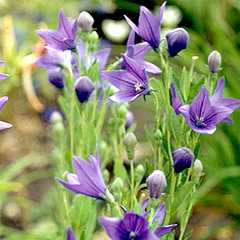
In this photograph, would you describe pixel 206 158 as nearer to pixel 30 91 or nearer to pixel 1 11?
pixel 30 91

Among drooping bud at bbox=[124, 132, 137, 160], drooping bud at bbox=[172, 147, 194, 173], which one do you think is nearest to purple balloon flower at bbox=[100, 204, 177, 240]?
drooping bud at bbox=[172, 147, 194, 173]

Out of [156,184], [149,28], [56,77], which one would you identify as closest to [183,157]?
[156,184]

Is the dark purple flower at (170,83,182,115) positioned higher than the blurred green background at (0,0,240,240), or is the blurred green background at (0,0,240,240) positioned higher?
the dark purple flower at (170,83,182,115)

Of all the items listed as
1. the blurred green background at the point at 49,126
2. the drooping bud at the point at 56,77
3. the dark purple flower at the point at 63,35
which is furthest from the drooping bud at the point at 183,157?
the blurred green background at the point at 49,126

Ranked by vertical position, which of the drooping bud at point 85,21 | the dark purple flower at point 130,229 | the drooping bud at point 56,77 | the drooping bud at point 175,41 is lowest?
the drooping bud at point 56,77

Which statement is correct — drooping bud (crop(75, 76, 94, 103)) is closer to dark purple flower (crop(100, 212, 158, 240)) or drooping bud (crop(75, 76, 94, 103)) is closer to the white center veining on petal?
the white center veining on petal

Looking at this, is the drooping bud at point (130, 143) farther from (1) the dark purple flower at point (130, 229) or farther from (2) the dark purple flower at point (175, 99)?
(1) the dark purple flower at point (130, 229)
